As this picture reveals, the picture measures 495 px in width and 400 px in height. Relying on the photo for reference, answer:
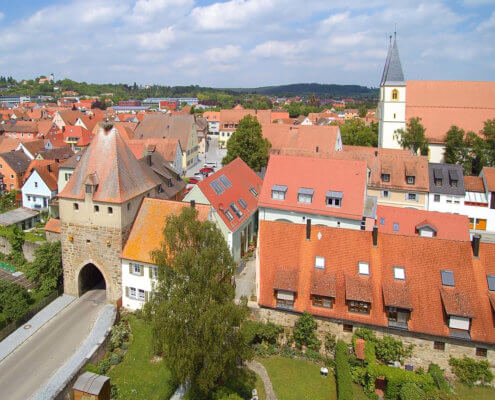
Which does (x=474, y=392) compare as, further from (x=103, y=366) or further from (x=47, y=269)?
(x=47, y=269)

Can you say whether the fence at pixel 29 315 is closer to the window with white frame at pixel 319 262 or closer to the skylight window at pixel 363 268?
the window with white frame at pixel 319 262

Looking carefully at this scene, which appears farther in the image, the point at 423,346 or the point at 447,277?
the point at 447,277

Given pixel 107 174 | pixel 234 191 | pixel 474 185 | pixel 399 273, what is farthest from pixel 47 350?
pixel 474 185

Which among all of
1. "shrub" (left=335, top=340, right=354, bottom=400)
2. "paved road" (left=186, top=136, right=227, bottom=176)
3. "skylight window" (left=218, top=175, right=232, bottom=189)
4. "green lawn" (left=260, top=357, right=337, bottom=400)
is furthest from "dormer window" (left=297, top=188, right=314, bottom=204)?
"paved road" (left=186, top=136, right=227, bottom=176)

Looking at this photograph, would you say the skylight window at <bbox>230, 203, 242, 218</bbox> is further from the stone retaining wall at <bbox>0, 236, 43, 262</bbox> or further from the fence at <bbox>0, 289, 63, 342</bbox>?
the stone retaining wall at <bbox>0, 236, 43, 262</bbox>

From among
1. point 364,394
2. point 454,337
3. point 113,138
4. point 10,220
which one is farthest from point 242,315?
point 10,220

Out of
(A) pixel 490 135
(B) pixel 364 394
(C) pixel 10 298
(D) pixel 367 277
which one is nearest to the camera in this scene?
(B) pixel 364 394

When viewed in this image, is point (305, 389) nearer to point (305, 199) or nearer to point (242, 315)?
point (242, 315)
